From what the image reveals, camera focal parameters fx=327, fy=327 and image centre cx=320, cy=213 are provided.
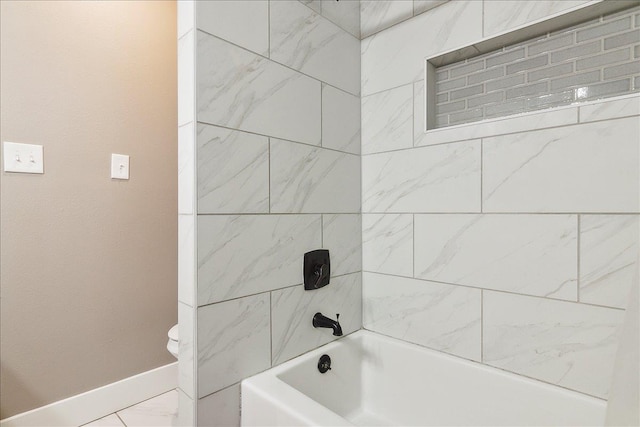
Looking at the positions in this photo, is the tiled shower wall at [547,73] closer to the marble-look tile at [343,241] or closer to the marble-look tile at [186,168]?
the marble-look tile at [343,241]

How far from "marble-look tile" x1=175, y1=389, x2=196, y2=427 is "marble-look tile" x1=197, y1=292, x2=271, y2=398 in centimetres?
5

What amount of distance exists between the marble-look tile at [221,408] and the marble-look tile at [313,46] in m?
1.22

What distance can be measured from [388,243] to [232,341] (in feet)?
2.71

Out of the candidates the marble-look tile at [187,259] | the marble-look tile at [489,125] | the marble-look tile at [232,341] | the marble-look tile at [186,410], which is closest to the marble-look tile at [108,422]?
the marble-look tile at [186,410]

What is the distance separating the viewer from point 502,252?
4.03 ft

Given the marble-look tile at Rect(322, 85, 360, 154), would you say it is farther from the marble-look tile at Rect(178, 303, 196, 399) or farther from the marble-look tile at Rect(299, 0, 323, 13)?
the marble-look tile at Rect(178, 303, 196, 399)

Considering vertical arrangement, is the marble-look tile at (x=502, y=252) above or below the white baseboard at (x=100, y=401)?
above

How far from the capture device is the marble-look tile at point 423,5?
1383mm

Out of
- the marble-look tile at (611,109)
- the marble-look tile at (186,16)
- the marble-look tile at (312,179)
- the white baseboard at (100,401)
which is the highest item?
the marble-look tile at (186,16)

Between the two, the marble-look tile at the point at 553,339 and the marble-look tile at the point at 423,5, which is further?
the marble-look tile at the point at 423,5

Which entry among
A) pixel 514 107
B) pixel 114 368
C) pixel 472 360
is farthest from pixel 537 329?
pixel 114 368

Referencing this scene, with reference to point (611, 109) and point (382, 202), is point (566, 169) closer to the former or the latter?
point (611, 109)

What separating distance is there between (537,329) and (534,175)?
0.55 m

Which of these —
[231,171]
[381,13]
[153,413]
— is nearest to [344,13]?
[381,13]
